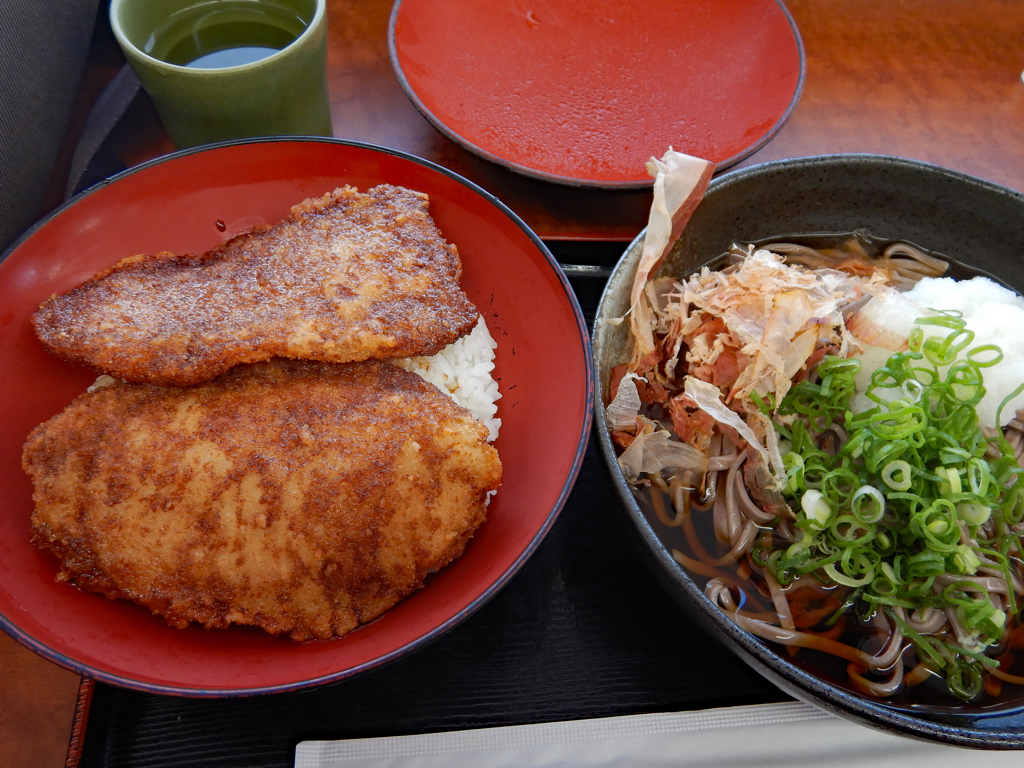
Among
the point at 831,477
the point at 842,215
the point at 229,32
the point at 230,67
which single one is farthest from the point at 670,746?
the point at 229,32

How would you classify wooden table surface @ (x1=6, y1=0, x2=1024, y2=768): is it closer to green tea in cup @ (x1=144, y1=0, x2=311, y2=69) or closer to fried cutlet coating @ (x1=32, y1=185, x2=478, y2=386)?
green tea in cup @ (x1=144, y1=0, x2=311, y2=69)

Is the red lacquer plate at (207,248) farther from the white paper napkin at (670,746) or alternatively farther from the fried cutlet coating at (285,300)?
the white paper napkin at (670,746)

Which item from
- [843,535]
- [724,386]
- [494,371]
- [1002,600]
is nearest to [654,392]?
[724,386]

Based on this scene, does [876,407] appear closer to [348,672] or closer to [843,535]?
[843,535]

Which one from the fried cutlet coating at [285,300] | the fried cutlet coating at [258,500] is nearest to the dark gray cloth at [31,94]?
the fried cutlet coating at [285,300]

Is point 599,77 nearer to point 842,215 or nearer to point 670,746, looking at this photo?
point 842,215
